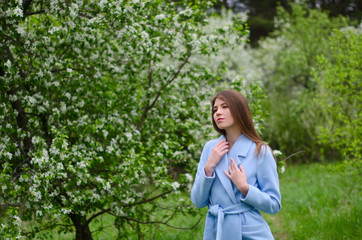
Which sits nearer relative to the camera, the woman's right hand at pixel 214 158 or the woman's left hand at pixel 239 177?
the woman's left hand at pixel 239 177

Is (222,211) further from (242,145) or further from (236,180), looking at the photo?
(242,145)

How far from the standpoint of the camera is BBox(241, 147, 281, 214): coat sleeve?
2.34 m

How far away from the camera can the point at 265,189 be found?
2.44 metres

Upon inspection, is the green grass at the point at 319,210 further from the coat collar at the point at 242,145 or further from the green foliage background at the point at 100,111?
the coat collar at the point at 242,145

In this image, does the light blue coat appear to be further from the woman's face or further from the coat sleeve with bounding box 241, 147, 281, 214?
the woman's face

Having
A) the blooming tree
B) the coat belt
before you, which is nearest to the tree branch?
the blooming tree

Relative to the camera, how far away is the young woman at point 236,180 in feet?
7.83

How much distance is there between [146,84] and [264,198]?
3638 millimetres

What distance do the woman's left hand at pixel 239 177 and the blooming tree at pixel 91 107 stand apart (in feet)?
5.86

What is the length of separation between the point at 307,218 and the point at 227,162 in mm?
4606

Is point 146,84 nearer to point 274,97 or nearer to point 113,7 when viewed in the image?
point 113,7

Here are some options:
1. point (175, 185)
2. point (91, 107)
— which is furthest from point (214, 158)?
point (91, 107)

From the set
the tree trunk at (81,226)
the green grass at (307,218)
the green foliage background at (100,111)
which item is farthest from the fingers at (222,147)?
the tree trunk at (81,226)

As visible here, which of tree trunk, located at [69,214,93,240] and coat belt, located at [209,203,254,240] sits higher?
tree trunk, located at [69,214,93,240]
